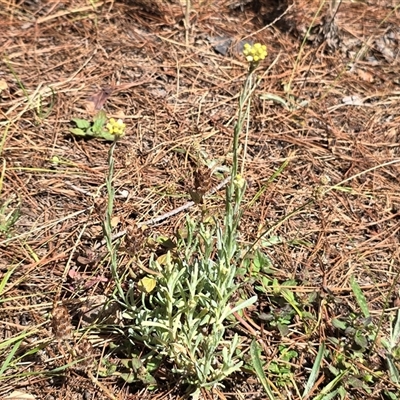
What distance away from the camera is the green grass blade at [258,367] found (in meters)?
1.48

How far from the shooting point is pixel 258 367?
1.51 metres

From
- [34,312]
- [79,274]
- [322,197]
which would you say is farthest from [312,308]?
[34,312]

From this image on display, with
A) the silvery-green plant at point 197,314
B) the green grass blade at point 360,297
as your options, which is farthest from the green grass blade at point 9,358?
the green grass blade at point 360,297

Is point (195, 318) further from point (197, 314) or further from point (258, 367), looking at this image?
point (258, 367)

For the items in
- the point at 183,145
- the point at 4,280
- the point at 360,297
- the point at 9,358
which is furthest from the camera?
the point at 183,145

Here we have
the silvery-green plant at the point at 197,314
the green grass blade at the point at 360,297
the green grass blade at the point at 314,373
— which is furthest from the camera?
the green grass blade at the point at 360,297

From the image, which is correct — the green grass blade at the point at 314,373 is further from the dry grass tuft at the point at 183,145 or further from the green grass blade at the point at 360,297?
the green grass blade at the point at 360,297

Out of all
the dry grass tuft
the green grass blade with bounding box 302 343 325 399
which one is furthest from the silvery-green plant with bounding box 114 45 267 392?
the green grass blade with bounding box 302 343 325 399

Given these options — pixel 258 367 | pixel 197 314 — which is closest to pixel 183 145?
pixel 197 314

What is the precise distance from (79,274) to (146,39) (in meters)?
1.34

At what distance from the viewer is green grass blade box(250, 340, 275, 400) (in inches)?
58.3

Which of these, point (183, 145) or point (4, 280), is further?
point (183, 145)

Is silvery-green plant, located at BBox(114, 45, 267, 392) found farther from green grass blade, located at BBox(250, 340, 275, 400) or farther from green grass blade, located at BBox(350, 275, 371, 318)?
green grass blade, located at BBox(350, 275, 371, 318)

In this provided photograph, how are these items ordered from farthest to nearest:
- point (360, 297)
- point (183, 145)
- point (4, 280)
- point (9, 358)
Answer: point (183, 145) < point (360, 297) < point (4, 280) < point (9, 358)
